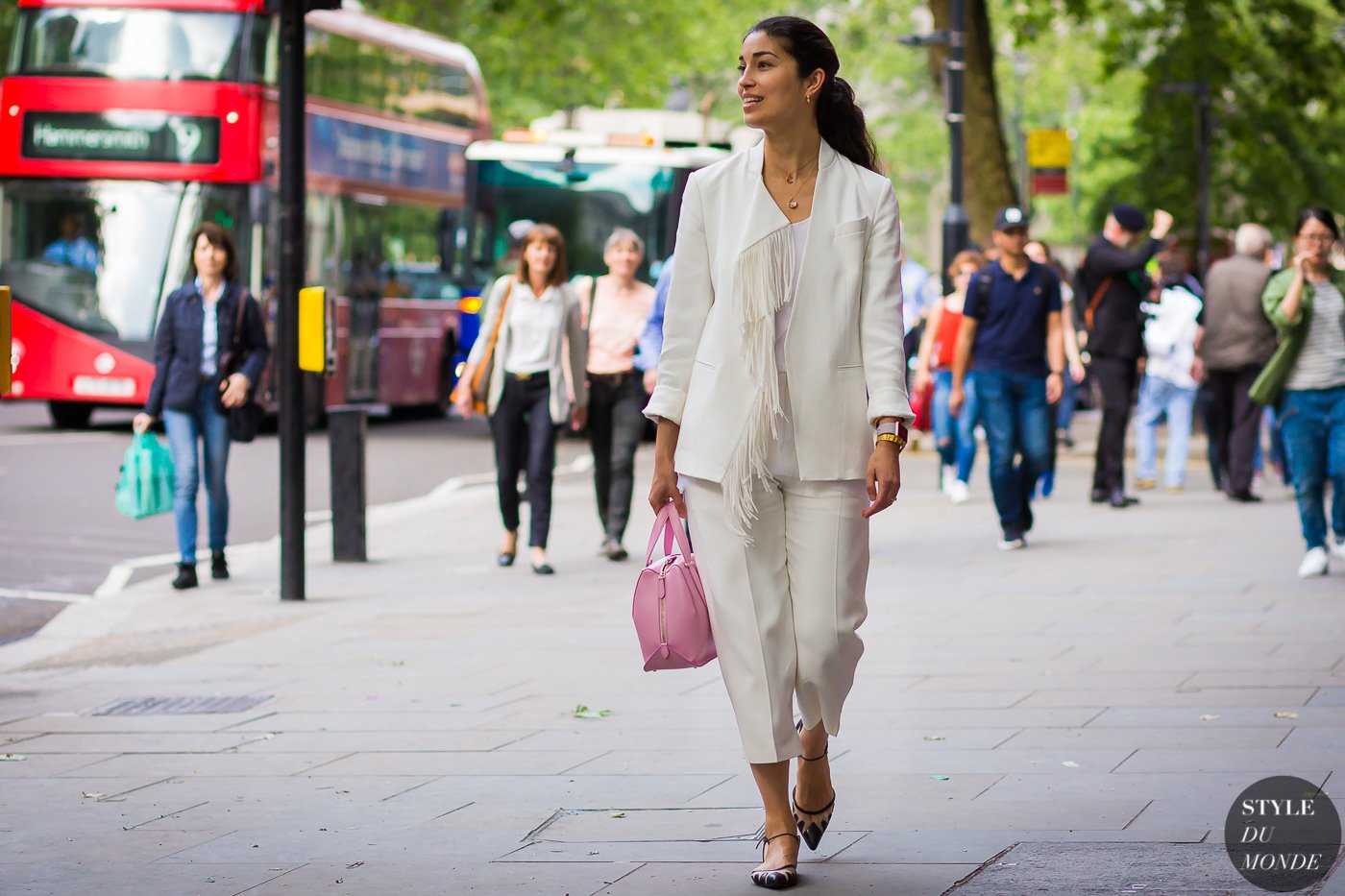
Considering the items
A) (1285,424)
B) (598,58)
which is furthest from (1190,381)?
(598,58)

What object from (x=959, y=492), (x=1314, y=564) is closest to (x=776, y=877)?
(x=1314, y=564)

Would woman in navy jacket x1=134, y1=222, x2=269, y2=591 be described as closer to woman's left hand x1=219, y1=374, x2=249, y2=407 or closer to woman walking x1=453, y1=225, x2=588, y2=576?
woman's left hand x1=219, y1=374, x2=249, y2=407

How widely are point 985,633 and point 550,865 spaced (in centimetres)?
388

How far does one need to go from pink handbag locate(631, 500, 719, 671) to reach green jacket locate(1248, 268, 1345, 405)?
5.68m

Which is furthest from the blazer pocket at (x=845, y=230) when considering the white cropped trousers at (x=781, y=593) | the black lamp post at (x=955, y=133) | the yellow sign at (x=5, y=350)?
the black lamp post at (x=955, y=133)

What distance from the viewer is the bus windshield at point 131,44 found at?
19750mm

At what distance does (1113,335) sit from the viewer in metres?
13.6

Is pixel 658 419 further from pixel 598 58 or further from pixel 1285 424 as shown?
pixel 598 58

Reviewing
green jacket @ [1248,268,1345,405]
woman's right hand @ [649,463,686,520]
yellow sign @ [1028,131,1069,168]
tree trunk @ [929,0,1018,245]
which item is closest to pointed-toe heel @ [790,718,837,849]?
woman's right hand @ [649,463,686,520]

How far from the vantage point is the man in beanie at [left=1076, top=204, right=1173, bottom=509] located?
13508 millimetres

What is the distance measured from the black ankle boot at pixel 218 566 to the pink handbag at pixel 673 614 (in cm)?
628

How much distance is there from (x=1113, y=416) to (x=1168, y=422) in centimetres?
99

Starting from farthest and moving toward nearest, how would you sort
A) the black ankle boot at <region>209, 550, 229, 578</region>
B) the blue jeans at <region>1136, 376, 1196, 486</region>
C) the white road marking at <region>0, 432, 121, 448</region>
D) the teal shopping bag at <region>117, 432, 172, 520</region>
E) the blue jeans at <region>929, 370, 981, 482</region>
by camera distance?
the white road marking at <region>0, 432, 121, 448</region> < the blue jeans at <region>1136, 376, 1196, 486</region> < the blue jeans at <region>929, 370, 981, 482</region> < the black ankle boot at <region>209, 550, 229, 578</region> < the teal shopping bag at <region>117, 432, 172, 520</region>

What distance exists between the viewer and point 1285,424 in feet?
32.3
